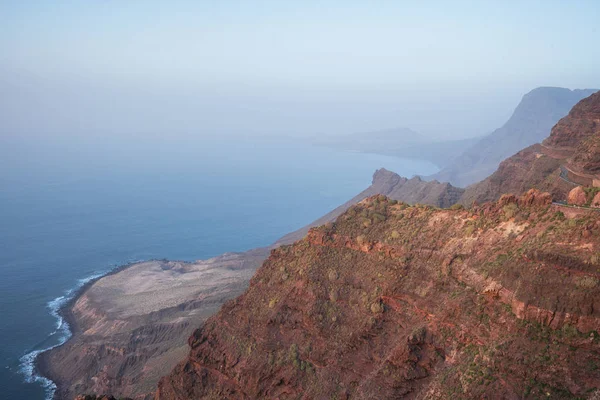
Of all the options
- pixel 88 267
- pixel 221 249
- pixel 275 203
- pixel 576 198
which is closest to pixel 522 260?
pixel 576 198

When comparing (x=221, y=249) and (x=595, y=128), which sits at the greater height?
(x=595, y=128)

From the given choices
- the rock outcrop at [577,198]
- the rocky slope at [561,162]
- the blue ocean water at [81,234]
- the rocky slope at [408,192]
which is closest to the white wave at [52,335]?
the blue ocean water at [81,234]

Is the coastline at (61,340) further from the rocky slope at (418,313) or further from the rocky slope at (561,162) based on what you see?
the rocky slope at (561,162)

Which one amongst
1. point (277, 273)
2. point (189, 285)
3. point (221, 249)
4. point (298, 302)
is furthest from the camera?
point (221, 249)

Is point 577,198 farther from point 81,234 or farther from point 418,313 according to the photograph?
point 81,234

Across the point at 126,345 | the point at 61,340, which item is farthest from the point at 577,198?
the point at 61,340

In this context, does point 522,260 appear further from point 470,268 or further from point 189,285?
point 189,285
